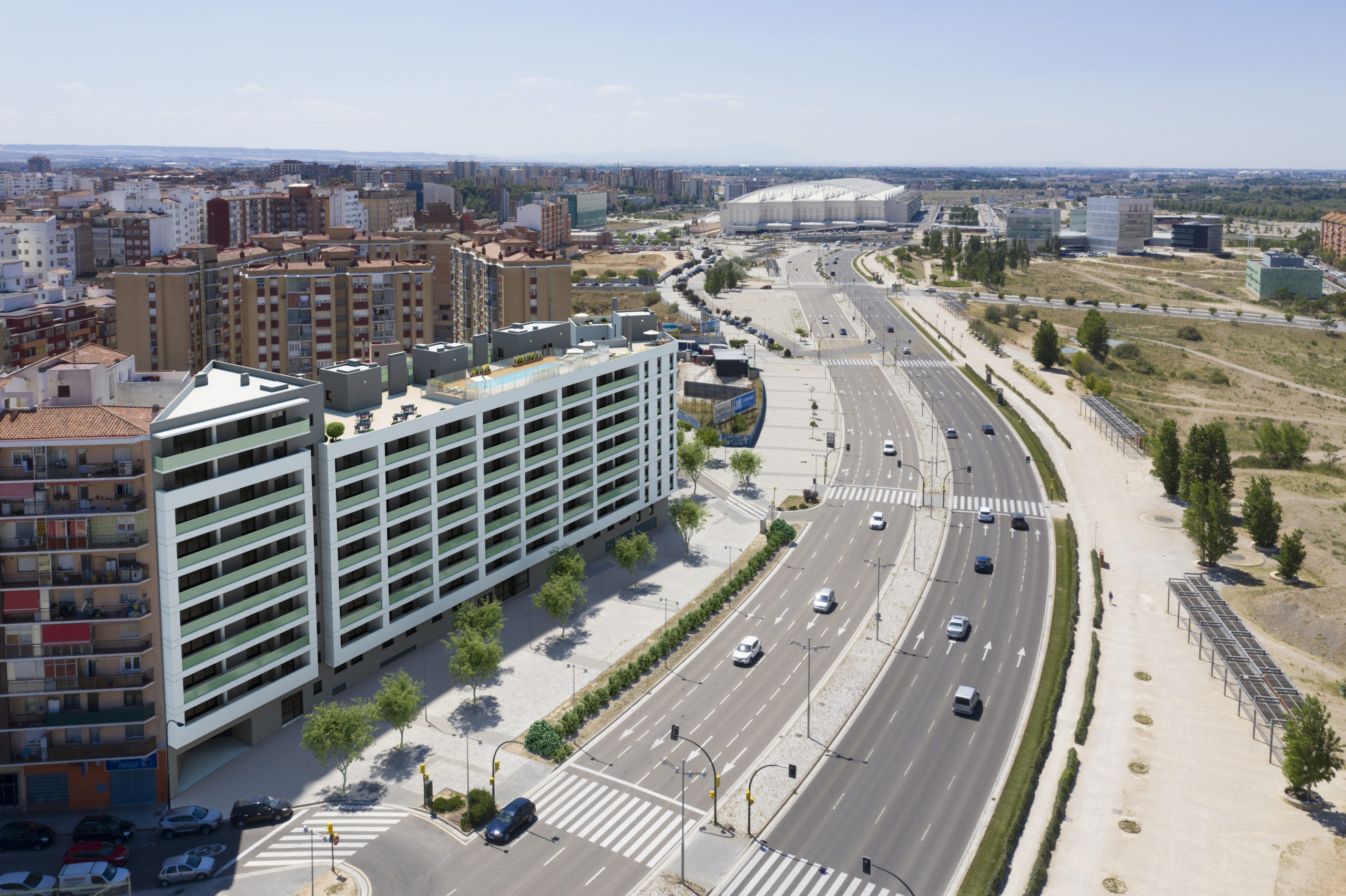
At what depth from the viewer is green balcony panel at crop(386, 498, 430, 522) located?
7225 centimetres

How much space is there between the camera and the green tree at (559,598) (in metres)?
78.7

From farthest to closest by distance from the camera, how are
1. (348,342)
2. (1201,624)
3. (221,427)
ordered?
(348,342)
(1201,624)
(221,427)

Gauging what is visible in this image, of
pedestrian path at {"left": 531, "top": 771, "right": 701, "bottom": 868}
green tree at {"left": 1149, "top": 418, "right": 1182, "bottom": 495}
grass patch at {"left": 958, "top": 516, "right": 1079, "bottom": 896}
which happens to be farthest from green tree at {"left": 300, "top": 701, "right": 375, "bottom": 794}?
green tree at {"left": 1149, "top": 418, "right": 1182, "bottom": 495}

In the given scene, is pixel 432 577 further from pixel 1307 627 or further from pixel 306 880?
pixel 1307 627

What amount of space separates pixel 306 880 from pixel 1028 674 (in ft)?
169

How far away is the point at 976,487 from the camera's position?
404 feet

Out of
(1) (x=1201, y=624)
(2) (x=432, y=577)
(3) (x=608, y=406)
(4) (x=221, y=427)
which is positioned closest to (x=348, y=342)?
(3) (x=608, y=406)

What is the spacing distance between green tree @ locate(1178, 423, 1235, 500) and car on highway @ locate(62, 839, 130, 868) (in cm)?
10305

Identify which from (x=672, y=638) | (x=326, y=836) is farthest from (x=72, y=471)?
(x=672, y=638)

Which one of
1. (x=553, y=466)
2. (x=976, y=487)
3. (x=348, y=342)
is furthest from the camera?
(x=348, y=342)

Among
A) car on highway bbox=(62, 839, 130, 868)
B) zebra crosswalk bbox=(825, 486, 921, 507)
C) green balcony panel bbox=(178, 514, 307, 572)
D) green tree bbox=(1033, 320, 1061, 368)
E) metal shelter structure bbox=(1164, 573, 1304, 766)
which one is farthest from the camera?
green tree bbox=(1033, 320, 1061, 368)

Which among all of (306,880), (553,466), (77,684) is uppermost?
(553,466)

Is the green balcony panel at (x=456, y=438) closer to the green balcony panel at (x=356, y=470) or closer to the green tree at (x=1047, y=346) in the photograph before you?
the green balcony panel at (x=356, y=470)

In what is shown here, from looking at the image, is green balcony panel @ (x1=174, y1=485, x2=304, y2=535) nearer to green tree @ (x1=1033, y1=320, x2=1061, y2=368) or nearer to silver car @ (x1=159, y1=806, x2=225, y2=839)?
silver car @ (x1=159, y1=806, x2=225, y2=839)
